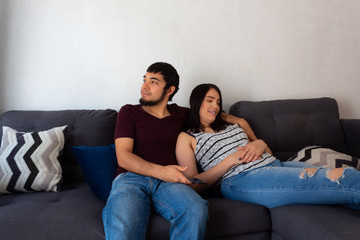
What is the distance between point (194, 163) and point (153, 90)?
1.65 ft

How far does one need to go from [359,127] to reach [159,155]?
1.51m

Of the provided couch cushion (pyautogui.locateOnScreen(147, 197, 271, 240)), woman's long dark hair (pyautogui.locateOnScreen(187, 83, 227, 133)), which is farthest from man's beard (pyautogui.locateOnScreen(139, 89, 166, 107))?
couch cushion (pyautogui.locateOnScreen(147, 197, 271, 240))

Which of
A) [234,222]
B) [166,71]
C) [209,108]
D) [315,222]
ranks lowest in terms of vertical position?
[234,222]

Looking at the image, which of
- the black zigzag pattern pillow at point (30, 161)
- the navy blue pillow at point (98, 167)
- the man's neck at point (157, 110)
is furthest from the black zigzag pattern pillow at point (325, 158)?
the black zigzag pattern pillow at point (30, 161)

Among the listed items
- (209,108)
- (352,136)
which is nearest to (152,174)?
(209,108)

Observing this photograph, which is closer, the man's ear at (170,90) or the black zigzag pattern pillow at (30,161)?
the black zigzag pattern pillow at (30,161)

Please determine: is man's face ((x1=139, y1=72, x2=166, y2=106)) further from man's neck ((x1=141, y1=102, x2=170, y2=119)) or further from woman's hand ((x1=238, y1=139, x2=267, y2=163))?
woman's hand ((x1=238, y1=139, x2=267, y2=163))

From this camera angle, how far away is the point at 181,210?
44.4 inches

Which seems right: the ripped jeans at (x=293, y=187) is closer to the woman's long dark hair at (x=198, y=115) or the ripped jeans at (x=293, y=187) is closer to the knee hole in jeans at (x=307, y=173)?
the knee hole in jeans at (x=307, y=173)

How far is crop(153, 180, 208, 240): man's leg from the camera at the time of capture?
3.52 feet

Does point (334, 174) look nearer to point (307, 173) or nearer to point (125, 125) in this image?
point (307, 173)

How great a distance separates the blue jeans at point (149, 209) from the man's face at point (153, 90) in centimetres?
51

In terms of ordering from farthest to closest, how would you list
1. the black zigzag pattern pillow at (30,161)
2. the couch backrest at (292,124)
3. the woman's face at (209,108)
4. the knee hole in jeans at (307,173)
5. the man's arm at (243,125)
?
the couch backrest at (292,124) < the man's arm at (243,125) < the woman's face at (209,108) < the black zigzag pattern pillow at (30,161) < the knee hole in jeans at (307,173)

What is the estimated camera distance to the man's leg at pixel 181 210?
1073 mm
